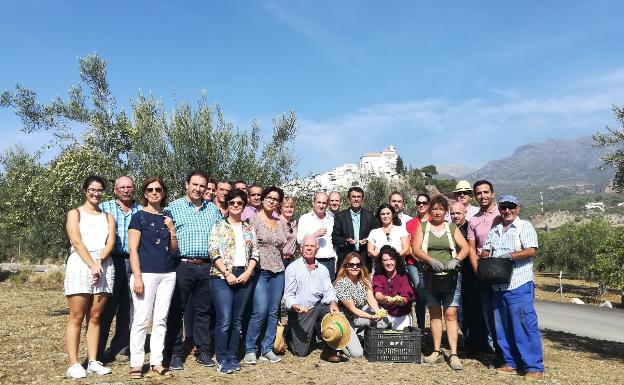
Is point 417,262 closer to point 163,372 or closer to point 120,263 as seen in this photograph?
point 163,372

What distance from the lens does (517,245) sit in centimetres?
656

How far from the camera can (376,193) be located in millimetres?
35219

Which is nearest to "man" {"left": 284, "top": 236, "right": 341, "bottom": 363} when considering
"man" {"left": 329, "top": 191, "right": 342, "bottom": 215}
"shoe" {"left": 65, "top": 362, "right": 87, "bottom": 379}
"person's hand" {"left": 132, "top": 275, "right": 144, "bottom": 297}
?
"man" {"left": 329, "top": 191, "right": 342, "bottom": 215}

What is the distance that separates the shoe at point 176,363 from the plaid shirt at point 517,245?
441cm

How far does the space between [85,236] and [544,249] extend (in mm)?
47008

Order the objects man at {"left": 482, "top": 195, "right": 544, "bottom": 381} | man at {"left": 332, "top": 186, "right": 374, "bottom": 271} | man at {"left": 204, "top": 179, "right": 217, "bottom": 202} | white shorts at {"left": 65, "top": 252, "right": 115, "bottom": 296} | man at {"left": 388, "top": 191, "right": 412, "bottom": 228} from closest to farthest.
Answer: white shorts at {"left": 65, "top": 252, "right": 115, "bottom": 296}, man at {"left": 482, "top": 195, "right": 544, "bottom": 381}, man at {"left": 204, "top": 179, "right": 217, "bottom": 202}, man at {"left": 332, "top": 186, "right": 374, "bottom": 271}, man at {"left": 388, "top": 191, "right": 412, "bottom": 228}

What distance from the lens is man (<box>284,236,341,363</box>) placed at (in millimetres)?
7340

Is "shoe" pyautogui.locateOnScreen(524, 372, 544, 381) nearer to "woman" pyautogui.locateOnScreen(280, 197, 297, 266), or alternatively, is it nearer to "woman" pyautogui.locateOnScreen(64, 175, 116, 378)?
"woman" pyautogui.locateOnScreen(280, 197, 297, 266)

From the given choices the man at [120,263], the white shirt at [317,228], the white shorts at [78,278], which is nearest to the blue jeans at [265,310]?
the white shirt at [317,228]

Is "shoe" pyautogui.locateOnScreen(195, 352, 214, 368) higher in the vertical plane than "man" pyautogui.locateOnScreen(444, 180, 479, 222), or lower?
lower

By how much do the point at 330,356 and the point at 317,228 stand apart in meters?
2.06

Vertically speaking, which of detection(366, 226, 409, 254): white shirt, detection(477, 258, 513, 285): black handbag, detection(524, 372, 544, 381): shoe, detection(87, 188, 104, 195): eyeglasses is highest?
detection(87, 188, 104, 195): eyeglasses

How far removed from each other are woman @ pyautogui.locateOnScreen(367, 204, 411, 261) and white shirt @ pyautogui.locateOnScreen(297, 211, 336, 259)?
672 mm

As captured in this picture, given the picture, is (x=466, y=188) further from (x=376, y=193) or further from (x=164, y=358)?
(x=376, y=193)
